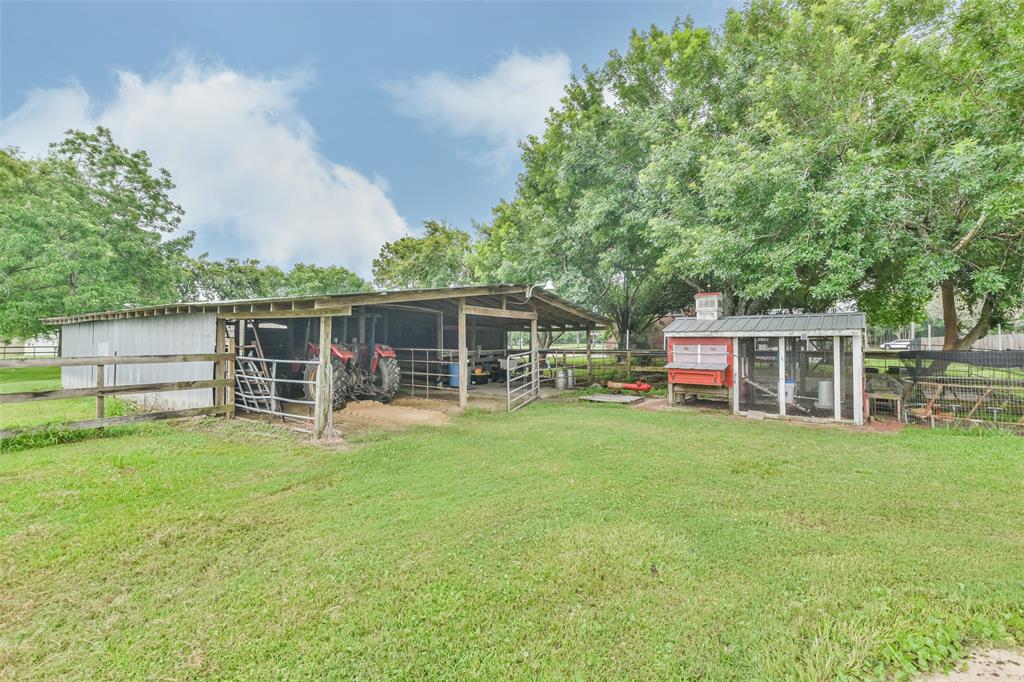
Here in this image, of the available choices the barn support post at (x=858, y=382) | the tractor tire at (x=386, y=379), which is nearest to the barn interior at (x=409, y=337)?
the tractor tire at (x=386, y=379)

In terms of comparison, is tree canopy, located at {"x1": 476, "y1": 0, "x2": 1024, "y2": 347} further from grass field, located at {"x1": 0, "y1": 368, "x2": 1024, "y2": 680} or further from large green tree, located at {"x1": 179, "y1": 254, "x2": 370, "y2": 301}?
large green tree, located at {"x1": 179, "y1": 254, "x2": 370, "y2": 301}

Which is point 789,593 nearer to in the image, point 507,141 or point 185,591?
point 185,591

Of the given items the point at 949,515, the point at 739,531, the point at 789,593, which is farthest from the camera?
the point at 949,515

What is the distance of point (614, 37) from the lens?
1478 cm

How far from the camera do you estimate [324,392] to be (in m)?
6.16

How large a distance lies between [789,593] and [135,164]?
27349 millimetres

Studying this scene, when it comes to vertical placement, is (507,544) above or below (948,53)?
below

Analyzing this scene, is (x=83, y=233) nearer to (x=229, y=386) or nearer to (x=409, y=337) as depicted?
(x=409, y=337)

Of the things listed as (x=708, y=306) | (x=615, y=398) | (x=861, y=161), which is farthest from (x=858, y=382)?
(x=615, y=398)

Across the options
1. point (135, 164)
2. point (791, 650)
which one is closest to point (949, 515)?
point (791, 650)

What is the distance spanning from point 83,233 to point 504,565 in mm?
21781

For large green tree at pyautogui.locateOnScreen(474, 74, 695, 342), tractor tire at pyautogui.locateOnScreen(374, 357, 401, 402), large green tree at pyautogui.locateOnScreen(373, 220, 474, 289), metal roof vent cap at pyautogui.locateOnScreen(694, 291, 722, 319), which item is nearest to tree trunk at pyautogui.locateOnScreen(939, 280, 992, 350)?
metal roof vent cap at pyautogui.locateOnScreen(694, 291, 722, 319)

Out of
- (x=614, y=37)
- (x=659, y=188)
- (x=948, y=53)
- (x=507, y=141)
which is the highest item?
(x=614, y=37)

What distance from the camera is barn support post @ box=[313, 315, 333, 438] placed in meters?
5.95
